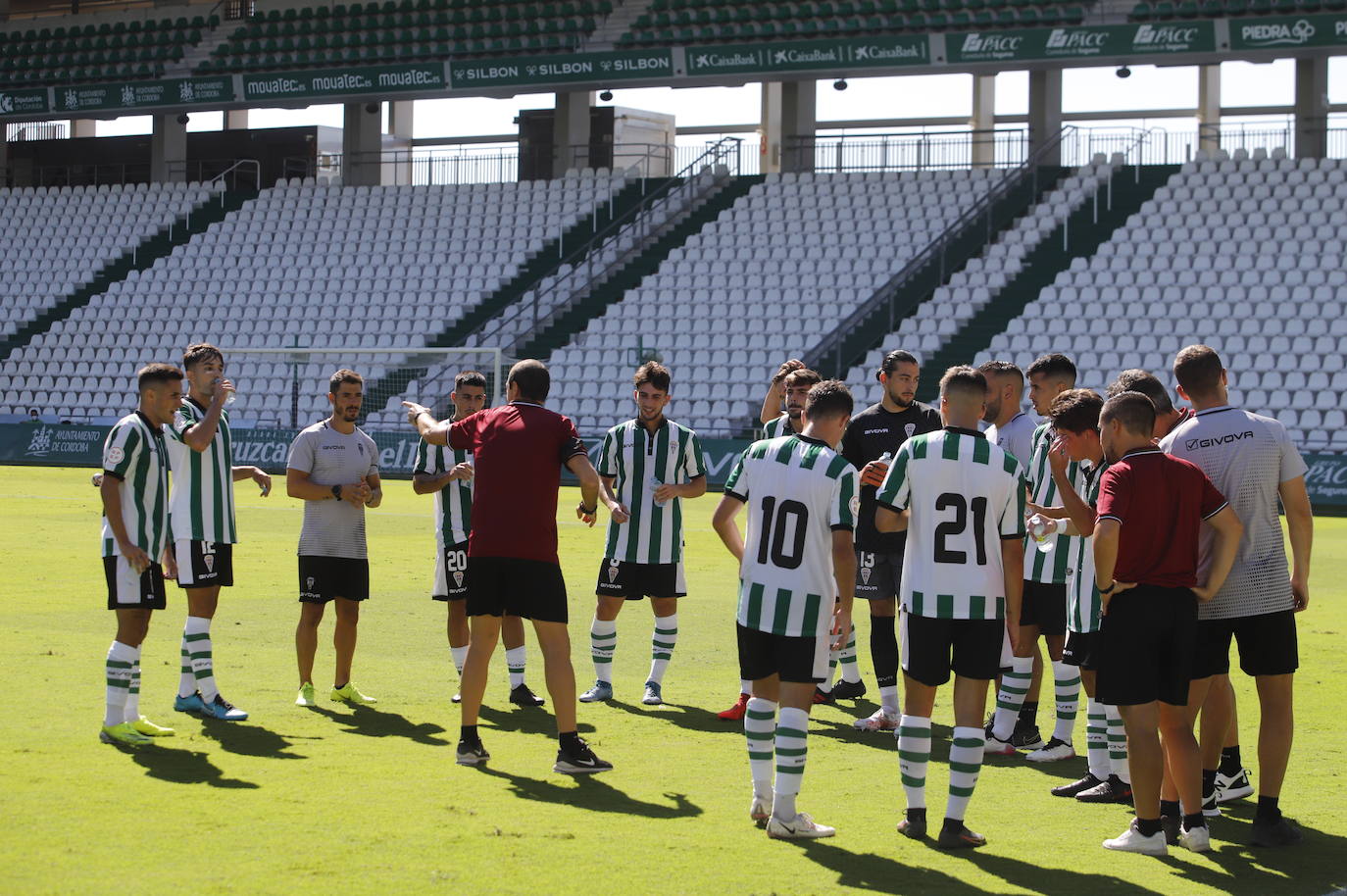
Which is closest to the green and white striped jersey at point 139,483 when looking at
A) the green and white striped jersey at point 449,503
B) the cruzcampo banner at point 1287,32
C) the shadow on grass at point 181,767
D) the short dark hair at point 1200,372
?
the shadow on grass at point 181,767

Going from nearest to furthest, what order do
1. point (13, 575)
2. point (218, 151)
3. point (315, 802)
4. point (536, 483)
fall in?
point (315, 802)
point (536, 483)
point (13, 575)
point (218, 151)

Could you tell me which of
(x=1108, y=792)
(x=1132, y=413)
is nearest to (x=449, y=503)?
(x=1108, y=792)

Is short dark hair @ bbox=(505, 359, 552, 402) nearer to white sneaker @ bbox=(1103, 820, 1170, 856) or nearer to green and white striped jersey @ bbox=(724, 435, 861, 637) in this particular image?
green and white striped jersey @ bbox=(724, 435, 861, 637)

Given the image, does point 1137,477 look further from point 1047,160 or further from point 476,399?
point 1047,160

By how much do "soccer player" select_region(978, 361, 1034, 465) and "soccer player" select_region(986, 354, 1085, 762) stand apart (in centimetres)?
15

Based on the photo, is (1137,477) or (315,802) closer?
(1137,477)

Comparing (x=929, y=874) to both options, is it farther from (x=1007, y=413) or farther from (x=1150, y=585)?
(x=1007, y=413)

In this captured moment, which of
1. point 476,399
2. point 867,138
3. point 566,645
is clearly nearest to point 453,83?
point 867,138

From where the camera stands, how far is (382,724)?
864 centimetres

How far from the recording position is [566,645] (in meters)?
7.70

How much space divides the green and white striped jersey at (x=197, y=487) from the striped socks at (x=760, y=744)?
3.56 meters

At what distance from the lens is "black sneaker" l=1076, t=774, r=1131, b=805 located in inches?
287

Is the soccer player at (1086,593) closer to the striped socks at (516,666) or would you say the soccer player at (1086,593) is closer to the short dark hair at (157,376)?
the striped socks at (516,666)

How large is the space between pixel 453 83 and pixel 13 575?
26.0 metres
